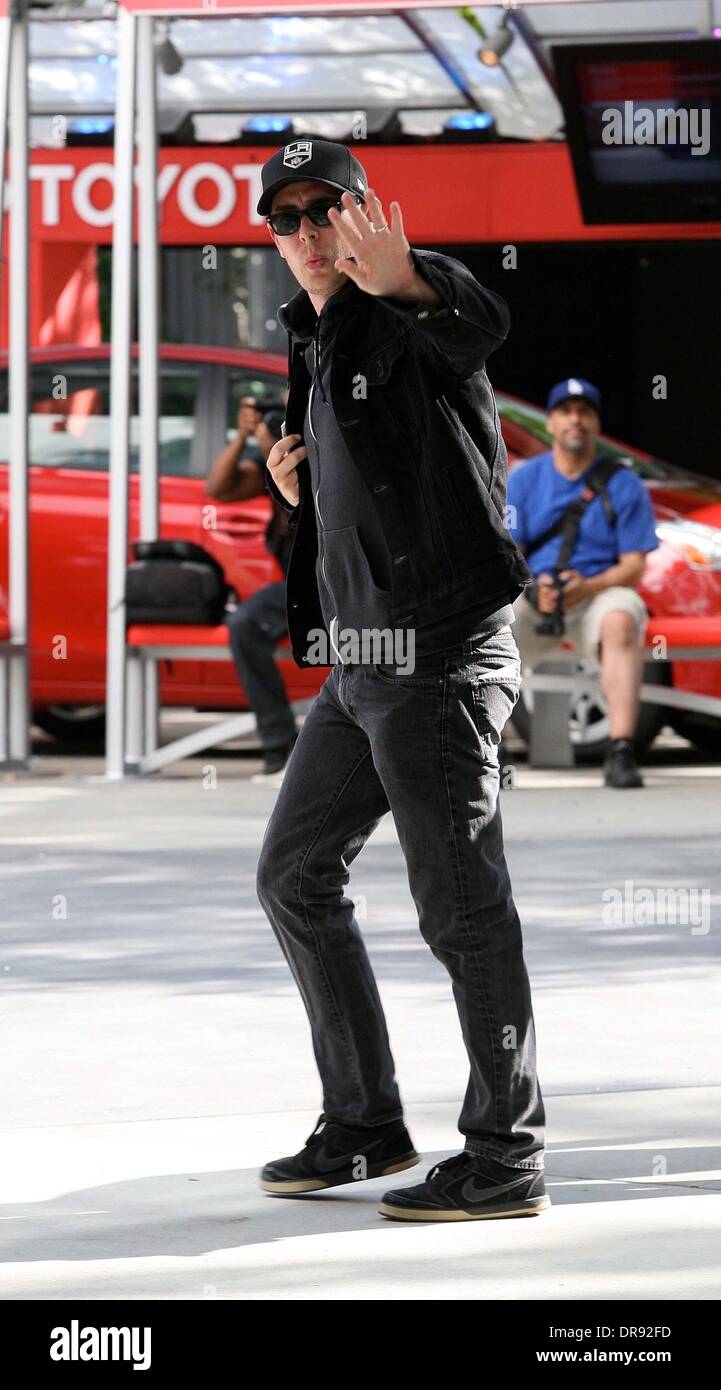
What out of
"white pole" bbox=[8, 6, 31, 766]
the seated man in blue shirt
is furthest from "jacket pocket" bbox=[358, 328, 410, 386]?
"white pole" bbox=[8, 6, 31, 766]

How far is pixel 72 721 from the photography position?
12742 millimetres

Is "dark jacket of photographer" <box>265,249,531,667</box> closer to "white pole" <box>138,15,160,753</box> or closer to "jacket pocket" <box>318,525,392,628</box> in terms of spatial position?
"jacket pocket" <box>318,525,392,628</box>

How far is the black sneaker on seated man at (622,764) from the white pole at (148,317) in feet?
7.12

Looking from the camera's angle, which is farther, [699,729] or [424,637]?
[699,729]

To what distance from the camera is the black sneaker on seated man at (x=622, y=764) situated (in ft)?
33.7

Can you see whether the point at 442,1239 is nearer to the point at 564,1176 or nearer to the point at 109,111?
the point at 564,1176

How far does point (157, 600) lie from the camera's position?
1062 centimetres

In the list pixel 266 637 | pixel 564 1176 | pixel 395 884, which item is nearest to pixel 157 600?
pixel 266 637

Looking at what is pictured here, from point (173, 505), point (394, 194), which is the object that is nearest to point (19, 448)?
point (173, 505)

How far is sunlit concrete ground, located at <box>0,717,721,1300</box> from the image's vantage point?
3.84m

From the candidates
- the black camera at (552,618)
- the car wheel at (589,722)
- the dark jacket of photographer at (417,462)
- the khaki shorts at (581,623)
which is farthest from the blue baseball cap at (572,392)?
the dark jacket of photographer at (417,462)

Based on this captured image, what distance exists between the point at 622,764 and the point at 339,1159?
6040 millimetres

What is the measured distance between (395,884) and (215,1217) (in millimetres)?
3711

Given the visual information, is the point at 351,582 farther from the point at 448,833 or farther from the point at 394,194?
the point at 394,194
